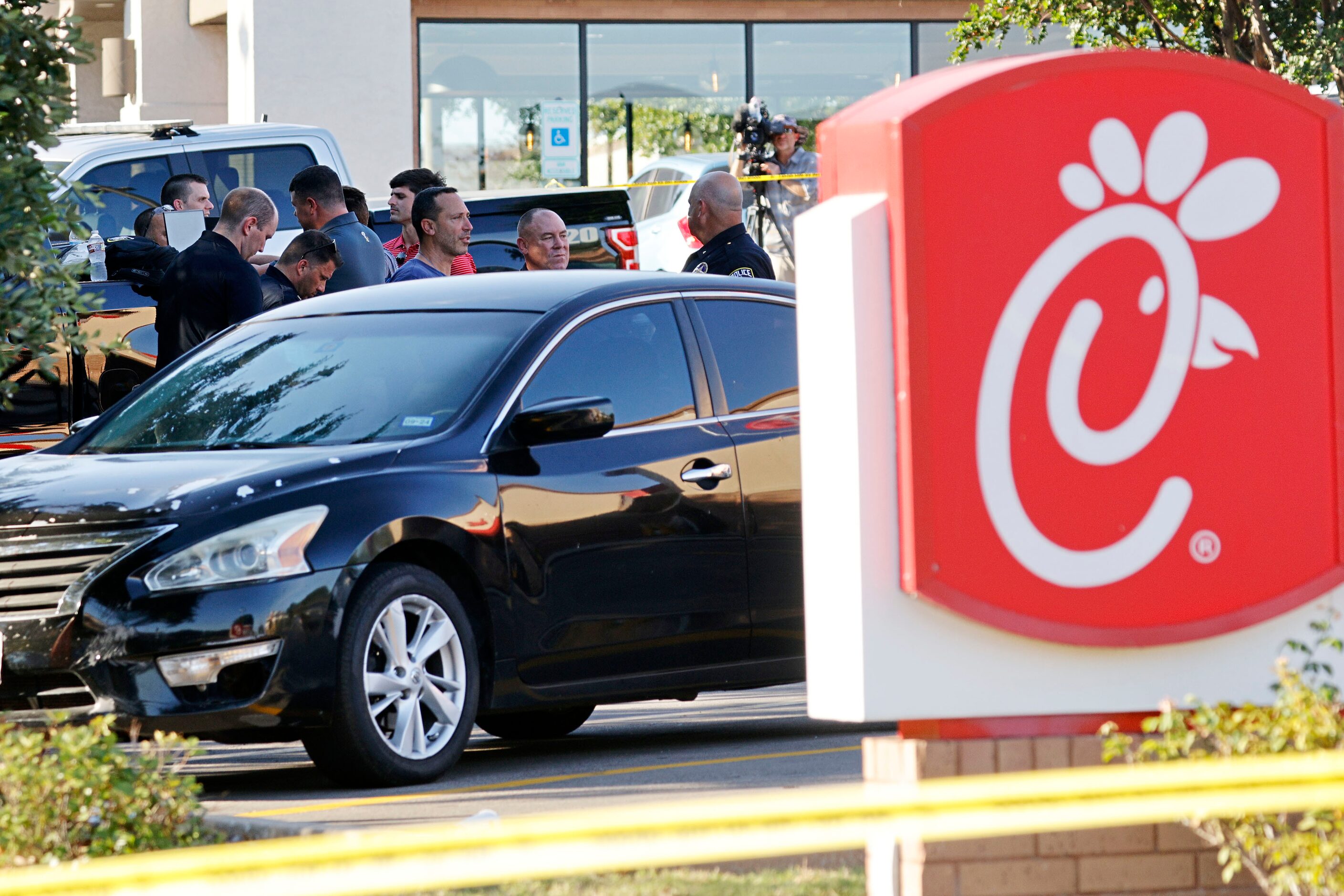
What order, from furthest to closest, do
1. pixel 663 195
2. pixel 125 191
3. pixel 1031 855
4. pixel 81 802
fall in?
pixel 663 195 < pixel 125 191 < pixel 81 802 < pixel 1031 855

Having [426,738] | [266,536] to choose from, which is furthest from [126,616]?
[426,738]

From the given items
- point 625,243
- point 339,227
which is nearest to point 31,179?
point 339,227

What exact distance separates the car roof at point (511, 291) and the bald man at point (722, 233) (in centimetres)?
204

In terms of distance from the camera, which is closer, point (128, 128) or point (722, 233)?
point (722, 233)

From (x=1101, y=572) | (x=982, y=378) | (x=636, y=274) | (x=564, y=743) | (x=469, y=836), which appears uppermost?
(x=636, y=274)

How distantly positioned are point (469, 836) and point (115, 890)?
84 cm

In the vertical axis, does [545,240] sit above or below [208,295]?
above

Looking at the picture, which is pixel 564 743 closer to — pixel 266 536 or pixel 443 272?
pixel 266 536

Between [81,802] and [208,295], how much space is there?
17.7ft

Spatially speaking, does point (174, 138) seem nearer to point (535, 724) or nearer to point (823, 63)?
point (535, 724)

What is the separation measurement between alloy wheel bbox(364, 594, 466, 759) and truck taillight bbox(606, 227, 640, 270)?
34.0 ft

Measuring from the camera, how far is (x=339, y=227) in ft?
37.7

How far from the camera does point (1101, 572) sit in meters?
4.58

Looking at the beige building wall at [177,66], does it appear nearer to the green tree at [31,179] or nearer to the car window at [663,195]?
the car window at [663,195]
